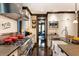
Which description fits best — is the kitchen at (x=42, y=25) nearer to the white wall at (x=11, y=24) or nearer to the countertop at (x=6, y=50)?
the white wall at (x=11, y=24)

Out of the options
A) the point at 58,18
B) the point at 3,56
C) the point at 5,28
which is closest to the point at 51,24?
the point at 58,18

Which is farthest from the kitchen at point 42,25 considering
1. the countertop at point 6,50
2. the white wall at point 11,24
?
the countertop at point 6,50

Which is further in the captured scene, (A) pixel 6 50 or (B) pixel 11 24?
(B) pixel 11 24

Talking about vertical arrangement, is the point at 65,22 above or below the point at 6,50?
above

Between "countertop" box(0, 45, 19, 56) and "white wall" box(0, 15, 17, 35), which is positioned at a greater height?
"white wall" box(0, 15, 17, 35)

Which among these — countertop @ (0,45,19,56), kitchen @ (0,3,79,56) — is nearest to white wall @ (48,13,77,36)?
kitchen @ (0,3,79,56)

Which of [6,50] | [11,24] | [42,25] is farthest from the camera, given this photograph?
[11,24]

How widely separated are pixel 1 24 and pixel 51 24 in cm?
74

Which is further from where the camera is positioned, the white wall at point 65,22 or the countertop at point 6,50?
the white wall at point 65,22

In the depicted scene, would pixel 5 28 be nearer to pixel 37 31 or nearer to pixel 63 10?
pixel 37 31

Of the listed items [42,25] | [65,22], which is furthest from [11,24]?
[65,22]

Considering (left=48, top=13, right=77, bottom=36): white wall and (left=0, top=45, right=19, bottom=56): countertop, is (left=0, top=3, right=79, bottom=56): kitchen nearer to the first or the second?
(left=48, top=13, right=77, bottom=36): white wall

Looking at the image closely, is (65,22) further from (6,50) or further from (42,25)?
(6,50)

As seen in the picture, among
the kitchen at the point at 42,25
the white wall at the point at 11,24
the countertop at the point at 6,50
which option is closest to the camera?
the countertop at the point at 6,50
